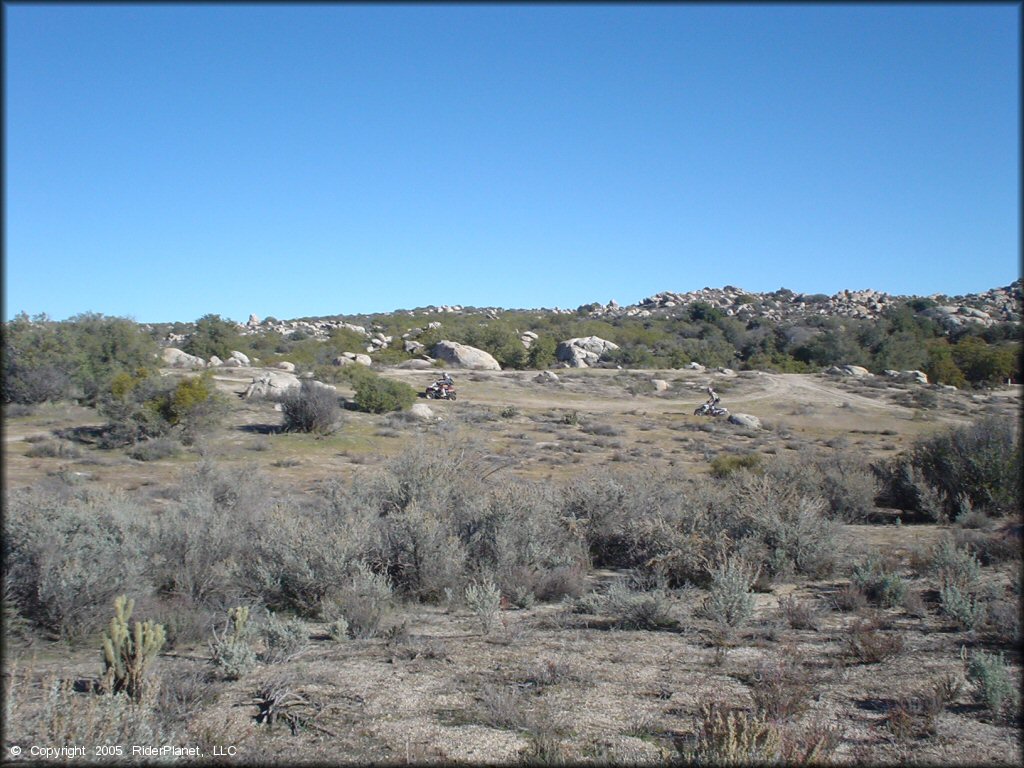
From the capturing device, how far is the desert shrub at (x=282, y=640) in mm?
6492

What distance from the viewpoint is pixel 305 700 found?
573cm

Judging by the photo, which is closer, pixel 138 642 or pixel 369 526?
pixel 138 642

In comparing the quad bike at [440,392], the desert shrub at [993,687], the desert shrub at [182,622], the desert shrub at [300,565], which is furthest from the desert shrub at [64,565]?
the quad bike at [440,392]

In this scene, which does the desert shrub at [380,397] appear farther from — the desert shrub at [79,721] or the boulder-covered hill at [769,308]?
the boulder-covered hill at [769,308]

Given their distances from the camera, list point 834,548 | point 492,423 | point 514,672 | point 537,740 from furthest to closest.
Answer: point 492,423 < point 834,548 < point 514,672 < point 537,740

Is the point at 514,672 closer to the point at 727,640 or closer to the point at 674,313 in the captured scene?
the point at 727,640

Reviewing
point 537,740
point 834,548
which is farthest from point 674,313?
point 537,740

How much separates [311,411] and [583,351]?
4366 centimetres

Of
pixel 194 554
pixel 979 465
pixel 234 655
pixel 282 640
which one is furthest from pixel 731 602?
pixel 979 465

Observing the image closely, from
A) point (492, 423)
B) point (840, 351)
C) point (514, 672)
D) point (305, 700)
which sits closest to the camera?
point (305, 700)

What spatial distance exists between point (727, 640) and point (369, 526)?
15.1 ft

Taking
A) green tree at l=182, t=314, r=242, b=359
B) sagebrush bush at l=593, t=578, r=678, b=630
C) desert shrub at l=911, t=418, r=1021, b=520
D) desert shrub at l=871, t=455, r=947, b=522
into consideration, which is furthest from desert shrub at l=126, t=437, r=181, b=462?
green tree at l=182, t=314, r=242, b=359

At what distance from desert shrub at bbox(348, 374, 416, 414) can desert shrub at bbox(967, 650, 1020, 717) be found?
2744 centimetres

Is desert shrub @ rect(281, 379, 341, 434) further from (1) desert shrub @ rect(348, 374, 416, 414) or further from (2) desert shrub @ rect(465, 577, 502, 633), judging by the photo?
(2) desert shrub @ rect(465, 577, 502, 633)
